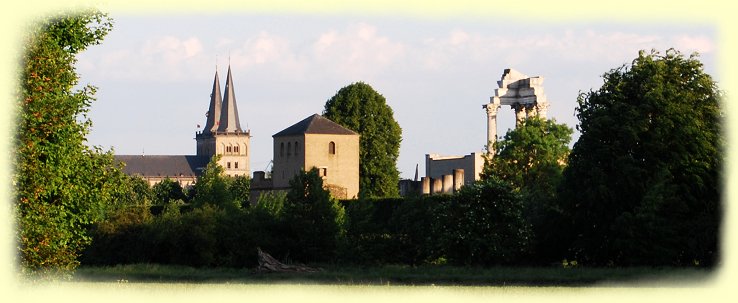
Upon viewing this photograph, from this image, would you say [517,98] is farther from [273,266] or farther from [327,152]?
[273,266]

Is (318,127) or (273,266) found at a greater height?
(318,127)

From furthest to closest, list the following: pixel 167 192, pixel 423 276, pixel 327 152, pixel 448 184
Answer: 1. pixel 167 192
2. pixel 327 152
3. pixel 448 184
4. pixel 423 276

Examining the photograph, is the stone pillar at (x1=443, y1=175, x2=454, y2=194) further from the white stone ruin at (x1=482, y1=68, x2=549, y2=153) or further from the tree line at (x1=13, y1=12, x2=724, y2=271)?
the tree line at (x1=13, y1=12, x2=724, y2=271)

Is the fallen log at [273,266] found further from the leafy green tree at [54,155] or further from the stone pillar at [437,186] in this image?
the stone pillar at [437,186]

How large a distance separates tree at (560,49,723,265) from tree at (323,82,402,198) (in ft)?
167

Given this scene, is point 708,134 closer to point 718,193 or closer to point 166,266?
point 718,193

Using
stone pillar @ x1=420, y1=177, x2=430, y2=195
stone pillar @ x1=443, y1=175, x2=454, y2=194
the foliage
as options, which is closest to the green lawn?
the foliage

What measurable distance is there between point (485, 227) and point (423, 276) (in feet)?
20.9

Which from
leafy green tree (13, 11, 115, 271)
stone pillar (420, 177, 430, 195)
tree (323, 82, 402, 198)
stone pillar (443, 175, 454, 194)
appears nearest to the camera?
leafy green tree (13, 11, 115, 271)

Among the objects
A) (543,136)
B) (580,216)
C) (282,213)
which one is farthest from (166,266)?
(543,136)

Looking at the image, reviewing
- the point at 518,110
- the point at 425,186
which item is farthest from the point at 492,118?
the point at 425,186

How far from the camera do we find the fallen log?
1923 inches

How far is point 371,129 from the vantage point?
10162 cm

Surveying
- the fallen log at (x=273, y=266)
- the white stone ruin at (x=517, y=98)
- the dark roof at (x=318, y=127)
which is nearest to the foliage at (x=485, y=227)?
the fallen log at (x=273, y=266)
